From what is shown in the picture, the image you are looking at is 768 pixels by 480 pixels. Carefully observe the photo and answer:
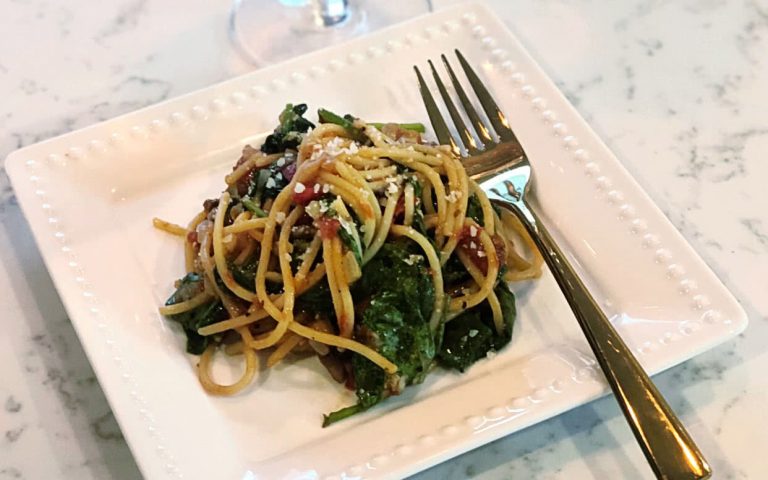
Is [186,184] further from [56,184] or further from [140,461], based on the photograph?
[140,461]

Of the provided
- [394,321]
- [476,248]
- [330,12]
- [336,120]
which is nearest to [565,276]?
[476,248]

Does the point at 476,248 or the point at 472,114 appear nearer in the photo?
the point at 476,248

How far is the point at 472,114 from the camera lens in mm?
1615

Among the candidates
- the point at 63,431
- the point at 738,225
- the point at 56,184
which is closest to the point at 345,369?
the point at 63,431

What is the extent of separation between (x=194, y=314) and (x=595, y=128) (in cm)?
95

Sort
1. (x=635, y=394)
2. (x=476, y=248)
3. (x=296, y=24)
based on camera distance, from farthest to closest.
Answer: (x=296, y=24)
(x=476, y=248)
(x=635, y=394)

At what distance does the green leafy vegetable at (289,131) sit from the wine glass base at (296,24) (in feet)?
1.37

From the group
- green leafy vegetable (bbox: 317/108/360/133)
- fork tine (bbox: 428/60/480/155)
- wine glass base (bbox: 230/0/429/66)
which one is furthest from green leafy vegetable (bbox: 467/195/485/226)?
wine glass base (bbox: 230/0/429/66)

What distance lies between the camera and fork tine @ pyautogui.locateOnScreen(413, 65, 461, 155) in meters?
1.60

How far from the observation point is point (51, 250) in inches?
53.9

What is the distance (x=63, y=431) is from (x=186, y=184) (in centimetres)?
50

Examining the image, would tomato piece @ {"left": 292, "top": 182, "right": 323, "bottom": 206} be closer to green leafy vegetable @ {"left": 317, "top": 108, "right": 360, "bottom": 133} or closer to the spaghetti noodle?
the spaghetti noodle

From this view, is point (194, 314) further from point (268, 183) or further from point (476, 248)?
point (476, 248)

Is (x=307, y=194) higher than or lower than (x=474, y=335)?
higher
